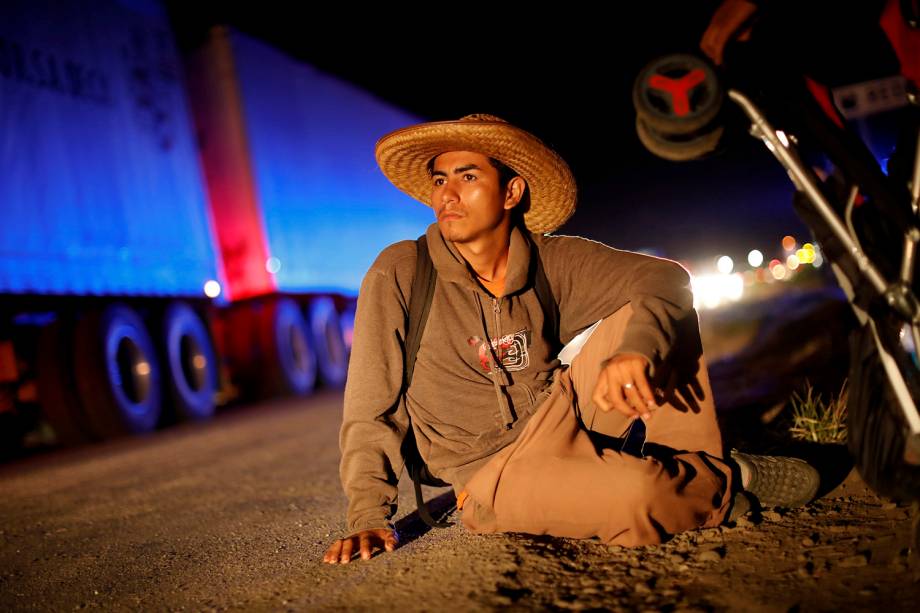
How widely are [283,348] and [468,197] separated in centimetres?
828

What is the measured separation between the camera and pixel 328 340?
12031 millimetres

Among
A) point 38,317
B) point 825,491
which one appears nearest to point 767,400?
point 825,491

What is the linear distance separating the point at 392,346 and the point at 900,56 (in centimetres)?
173

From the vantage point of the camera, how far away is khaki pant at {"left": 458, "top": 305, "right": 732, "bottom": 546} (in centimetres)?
201

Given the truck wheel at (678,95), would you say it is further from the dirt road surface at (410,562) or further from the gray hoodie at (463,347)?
the dirt road surface at (410,562)

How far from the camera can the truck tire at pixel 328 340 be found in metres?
11.5

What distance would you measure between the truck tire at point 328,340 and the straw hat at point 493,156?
869cm

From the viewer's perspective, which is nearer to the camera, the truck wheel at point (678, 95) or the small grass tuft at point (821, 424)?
Result: the truck wheel at point (678, 95)

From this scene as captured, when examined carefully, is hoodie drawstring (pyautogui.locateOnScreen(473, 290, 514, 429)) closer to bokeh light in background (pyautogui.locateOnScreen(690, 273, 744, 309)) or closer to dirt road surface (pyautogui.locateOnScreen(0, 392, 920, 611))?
dirt road surface (pyautogui.locateOnScreen(0, 392, 920, 611))

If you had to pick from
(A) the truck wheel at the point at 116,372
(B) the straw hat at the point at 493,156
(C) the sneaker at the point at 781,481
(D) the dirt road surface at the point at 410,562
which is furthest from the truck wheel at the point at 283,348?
(C) the sneaker at the point at 781,481

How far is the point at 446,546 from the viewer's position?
2.29m

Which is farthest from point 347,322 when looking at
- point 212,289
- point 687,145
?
point 687,145

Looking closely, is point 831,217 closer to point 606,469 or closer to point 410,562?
point 606,469

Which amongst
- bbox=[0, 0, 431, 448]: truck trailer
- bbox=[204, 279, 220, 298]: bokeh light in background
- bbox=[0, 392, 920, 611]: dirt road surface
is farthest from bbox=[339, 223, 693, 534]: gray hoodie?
bbox=[204, 279, 220, 298]: bokeh light in background
